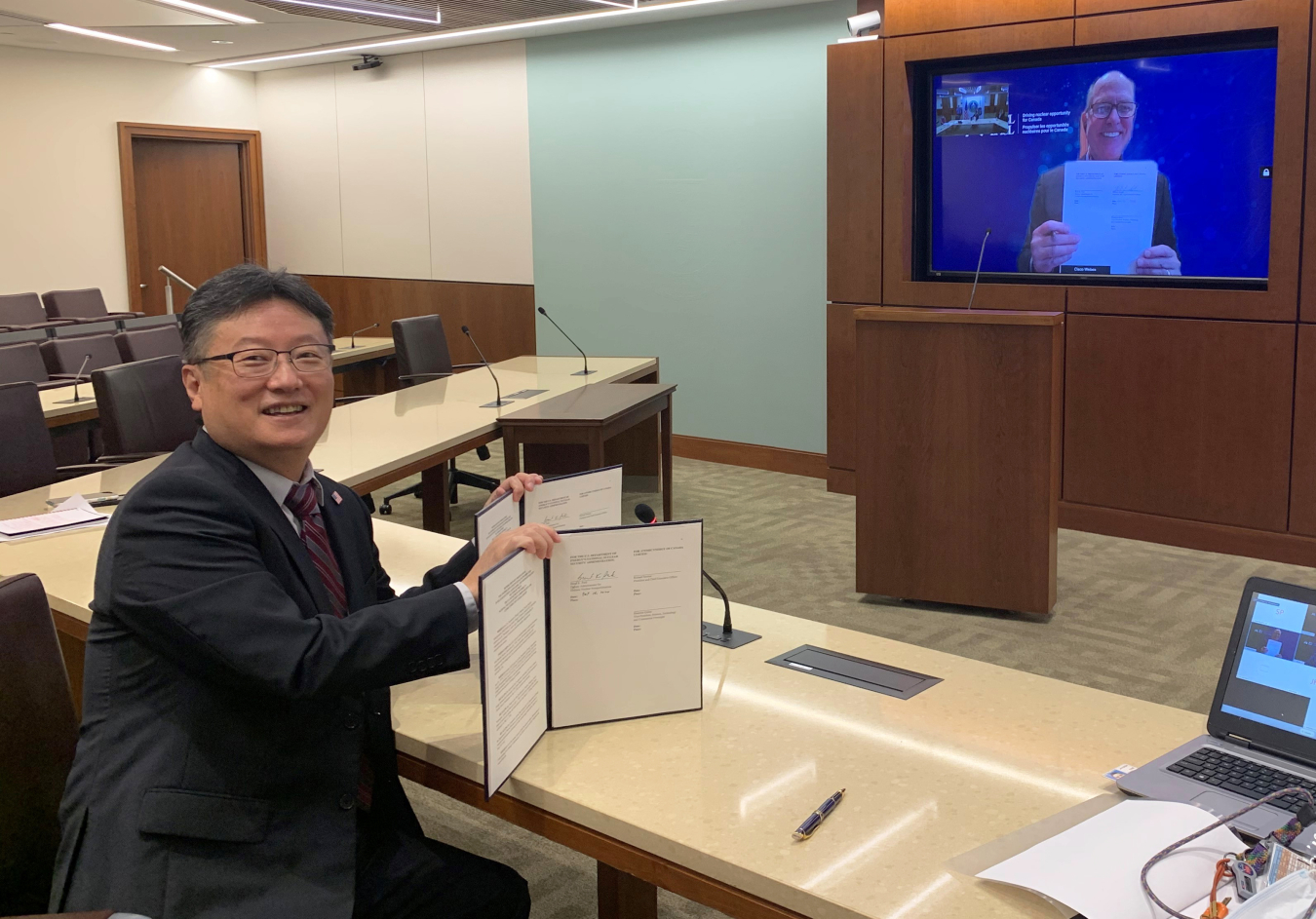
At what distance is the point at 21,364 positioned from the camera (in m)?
5.35

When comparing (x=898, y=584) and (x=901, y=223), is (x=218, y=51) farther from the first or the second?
(x=898, y=584)

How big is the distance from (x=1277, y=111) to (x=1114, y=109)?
28.1 inches

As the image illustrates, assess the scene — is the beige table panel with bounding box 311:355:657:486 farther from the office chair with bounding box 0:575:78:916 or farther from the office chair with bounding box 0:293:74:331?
the office chair with bounding box 0:293:74:331

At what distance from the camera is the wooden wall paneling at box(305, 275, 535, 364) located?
8.36m

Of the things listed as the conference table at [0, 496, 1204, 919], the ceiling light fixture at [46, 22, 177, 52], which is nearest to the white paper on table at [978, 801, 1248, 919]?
the conference table at [0, 496, 1204, 919]

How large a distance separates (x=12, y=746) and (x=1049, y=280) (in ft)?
16.0

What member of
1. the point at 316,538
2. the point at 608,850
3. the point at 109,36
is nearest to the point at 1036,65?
the point at 316,538

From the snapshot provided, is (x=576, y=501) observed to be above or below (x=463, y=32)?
below

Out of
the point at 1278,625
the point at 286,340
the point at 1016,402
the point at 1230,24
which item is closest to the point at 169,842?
the point at 286,340

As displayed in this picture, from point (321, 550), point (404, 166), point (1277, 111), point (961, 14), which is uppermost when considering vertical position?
point (961, 14)

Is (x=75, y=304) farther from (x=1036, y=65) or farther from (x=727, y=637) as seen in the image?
(x=727, y=637)

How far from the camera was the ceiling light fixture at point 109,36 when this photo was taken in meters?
7.52

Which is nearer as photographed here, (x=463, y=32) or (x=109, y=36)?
(x=463, y=32)

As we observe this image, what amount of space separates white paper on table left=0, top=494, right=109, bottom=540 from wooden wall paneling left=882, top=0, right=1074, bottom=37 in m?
4.32
